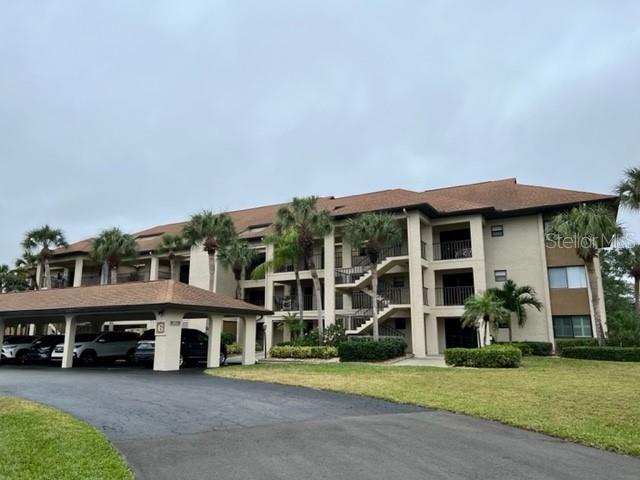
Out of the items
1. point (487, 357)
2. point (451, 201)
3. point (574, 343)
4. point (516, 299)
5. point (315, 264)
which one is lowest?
point (487, 357)

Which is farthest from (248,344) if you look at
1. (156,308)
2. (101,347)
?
(101,347)

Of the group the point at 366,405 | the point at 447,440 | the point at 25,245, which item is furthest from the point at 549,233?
the point at 25,245

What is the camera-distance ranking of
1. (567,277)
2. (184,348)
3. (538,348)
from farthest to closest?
(567,277), (538,348), (184,348)

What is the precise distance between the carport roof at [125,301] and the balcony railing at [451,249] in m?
11.3

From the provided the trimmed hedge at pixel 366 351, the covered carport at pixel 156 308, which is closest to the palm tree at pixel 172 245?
the covered carport at pixel 156 308

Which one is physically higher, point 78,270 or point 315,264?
point 78,270

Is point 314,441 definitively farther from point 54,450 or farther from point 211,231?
point 211,231

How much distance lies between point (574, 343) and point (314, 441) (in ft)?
69.5

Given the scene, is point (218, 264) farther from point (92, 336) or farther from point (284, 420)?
point (284, 420)

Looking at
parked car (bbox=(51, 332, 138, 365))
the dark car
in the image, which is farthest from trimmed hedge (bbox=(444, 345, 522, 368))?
the dark car

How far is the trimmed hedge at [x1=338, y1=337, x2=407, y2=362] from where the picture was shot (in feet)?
71.2

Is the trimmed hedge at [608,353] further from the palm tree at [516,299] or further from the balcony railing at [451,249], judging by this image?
the balcony railing at [451,249]

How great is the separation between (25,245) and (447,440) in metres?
38.7

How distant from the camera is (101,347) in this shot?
78.5ft
